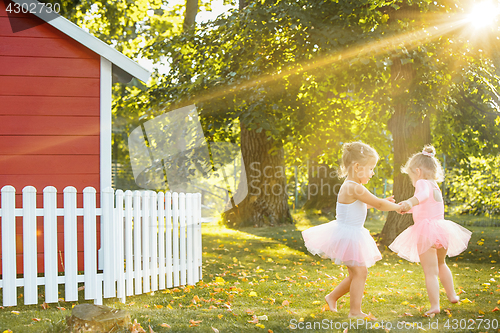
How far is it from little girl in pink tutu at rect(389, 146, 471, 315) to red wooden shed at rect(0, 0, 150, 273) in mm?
3803

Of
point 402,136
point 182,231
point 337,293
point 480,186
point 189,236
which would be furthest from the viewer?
point 480,186

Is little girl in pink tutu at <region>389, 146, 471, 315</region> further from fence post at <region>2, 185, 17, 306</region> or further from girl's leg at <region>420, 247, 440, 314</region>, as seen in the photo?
fence post at <region>2, 185, 17, 306</region>

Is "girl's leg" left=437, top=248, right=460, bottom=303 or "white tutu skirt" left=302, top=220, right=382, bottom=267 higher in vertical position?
"white tutu skirt" left=302, top=220, right=382, bottom=267

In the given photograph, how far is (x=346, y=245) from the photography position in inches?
158

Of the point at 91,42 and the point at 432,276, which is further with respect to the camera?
the point at 91,42

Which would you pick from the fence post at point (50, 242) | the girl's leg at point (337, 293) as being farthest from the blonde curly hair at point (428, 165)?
the fence post at point (50, 242)

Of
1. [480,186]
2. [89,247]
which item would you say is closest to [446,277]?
[89,247]

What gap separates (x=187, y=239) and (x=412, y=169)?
299 cm

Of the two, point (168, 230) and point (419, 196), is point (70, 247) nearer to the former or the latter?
point (168, 230)

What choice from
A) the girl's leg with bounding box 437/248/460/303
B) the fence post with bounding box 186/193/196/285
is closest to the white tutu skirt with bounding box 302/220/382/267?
the girl's leg with bounding box 437/248/460/303

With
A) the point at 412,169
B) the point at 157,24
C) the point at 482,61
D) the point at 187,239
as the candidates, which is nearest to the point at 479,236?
the point at 482,61

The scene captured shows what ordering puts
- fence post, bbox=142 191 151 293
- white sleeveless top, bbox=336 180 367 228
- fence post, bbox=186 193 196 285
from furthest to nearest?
fence post, bbox=186 193 196 285 < fence post, bbox=142 191 151 293 < white sleeveless top, bbox=336 180 367 228

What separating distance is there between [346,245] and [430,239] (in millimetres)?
961

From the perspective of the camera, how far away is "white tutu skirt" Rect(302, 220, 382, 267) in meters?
3.97
